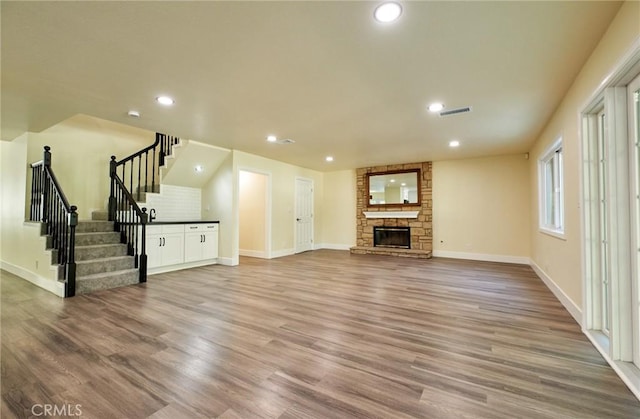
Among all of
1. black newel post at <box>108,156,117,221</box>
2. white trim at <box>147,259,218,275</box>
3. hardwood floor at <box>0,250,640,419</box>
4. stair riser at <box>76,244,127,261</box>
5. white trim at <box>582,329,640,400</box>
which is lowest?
hardwood floor at <box>0,250,640,419</box>

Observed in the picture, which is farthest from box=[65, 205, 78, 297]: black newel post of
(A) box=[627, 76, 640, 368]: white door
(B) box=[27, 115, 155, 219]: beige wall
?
(A) box=[627, 76, 640, 368]: white door

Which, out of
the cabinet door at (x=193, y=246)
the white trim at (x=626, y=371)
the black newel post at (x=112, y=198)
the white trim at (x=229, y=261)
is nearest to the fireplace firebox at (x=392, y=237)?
the white trim at (x=229, y=261)

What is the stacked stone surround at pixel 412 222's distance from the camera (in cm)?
730

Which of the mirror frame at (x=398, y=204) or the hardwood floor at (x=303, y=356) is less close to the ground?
the mirror frame at (x=398, y=204)

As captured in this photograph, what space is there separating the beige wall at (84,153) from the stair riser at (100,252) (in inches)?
70.3

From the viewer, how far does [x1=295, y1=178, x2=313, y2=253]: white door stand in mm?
8000

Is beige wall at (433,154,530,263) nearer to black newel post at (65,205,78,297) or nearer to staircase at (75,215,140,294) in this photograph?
staircase at (75,215,140,294)

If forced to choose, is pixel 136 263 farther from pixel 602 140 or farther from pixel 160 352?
pixel 602 140

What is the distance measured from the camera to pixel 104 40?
7.09 ft

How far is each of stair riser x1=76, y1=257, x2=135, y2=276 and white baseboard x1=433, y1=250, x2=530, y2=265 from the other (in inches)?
265

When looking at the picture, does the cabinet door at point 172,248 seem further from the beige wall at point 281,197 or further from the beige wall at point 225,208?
the beige wall at point 281,197

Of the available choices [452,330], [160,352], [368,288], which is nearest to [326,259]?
[368,288]

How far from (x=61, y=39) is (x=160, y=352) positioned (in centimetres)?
256

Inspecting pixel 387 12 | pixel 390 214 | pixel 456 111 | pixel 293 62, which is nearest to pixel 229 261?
pixel 390 214
